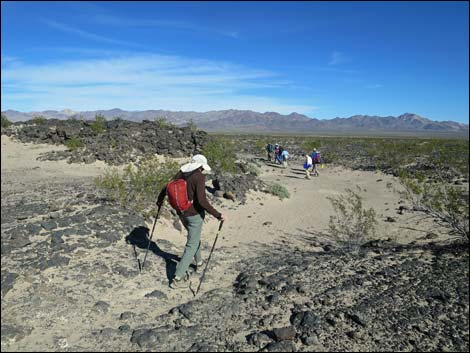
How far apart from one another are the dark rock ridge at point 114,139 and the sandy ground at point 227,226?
1.02 m

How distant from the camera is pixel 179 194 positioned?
5105mm

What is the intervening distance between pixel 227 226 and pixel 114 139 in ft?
45.5

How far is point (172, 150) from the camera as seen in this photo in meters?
21.7

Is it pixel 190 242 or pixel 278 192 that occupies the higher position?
pixel 190 242

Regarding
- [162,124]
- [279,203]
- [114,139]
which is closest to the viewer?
[279,203]

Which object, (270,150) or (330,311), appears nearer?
(330,311)

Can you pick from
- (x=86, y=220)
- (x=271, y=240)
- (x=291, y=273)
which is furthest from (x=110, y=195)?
(x=291, y=273)

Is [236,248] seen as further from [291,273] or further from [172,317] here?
[172,317]

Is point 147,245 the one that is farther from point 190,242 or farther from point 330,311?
point 330,311

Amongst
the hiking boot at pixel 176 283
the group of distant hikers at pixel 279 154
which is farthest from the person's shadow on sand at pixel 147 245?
the group of distant hikers at pixel 279 154

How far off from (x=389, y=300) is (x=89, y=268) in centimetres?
442

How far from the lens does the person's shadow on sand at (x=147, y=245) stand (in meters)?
6.05

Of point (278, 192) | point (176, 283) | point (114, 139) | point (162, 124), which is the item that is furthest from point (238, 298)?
point (162, 124)

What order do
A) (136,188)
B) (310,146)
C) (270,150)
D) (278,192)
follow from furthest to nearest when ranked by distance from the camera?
(310,146) < (270,150) < (278,192) < (136,188)
